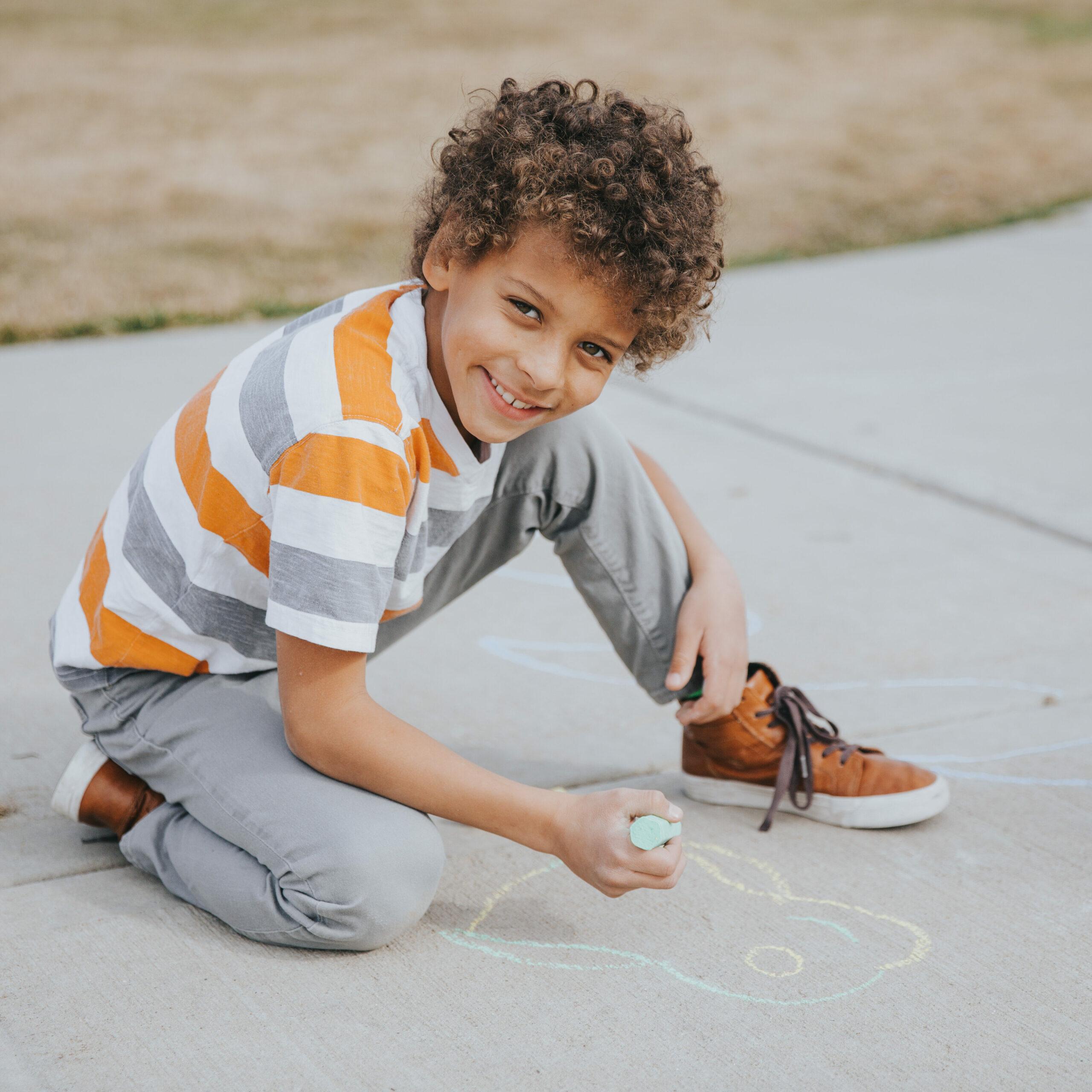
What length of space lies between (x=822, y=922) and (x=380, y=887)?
0.57 meters

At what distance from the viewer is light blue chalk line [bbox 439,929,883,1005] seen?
1636 mm

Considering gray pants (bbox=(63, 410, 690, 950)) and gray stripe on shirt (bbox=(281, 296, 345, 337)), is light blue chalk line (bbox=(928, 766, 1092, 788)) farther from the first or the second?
gray stripe on shirt (bbox=(281, 296, 345, 337))

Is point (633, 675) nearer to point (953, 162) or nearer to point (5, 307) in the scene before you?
point (5, 307)

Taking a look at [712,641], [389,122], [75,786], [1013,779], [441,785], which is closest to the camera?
[441,785]

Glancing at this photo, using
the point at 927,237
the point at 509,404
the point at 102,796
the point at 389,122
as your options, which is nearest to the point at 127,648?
the point at 102,796

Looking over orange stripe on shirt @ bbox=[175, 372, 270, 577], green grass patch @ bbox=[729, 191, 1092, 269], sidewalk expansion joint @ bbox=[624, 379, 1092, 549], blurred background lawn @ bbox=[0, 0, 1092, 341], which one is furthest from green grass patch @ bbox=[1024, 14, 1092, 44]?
orange stripe on shirt @ bbox=[175, 372, 270, 577]

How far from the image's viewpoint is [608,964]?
170 centimetres

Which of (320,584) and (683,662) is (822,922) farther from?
(320,584)

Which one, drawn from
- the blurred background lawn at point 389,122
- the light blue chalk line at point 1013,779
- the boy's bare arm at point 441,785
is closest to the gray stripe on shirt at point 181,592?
the boy's bare arm at point 441,785

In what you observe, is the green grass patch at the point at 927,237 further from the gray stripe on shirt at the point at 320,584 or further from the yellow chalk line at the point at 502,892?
the gray stripe on shirt at the point at 320,584

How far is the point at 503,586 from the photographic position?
2.89 metres

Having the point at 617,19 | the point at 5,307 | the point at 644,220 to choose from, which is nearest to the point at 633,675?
the point at 644,220

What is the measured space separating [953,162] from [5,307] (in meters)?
5.47

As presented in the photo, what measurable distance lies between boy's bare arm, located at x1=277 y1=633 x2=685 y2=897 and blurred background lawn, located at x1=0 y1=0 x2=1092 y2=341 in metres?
3.42
